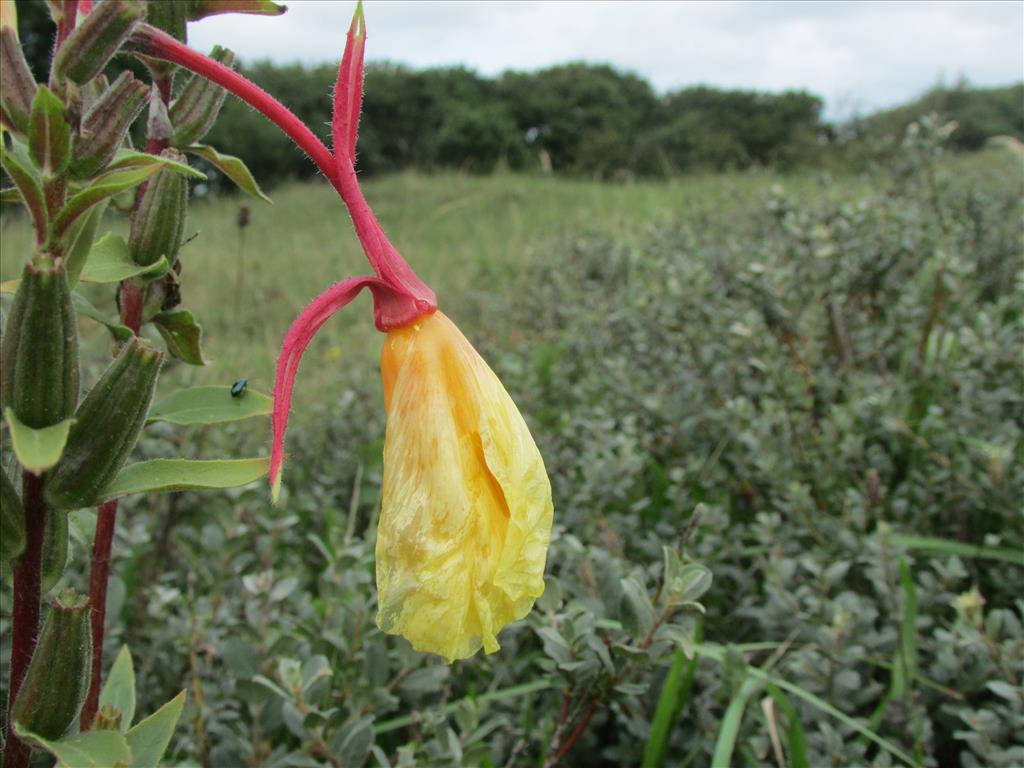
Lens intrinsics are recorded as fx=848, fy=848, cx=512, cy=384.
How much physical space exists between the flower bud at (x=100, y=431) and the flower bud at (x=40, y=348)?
19 mm

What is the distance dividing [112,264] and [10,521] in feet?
0.89

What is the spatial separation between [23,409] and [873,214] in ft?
8.37

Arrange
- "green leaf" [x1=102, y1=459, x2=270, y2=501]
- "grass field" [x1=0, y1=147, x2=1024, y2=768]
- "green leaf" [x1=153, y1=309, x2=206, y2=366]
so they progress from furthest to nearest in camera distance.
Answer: "grass field" [x1=0, y1=147, x2=1024, y2=768] → "green leaf" [x1=153, y1=309, x2=206, y2=366] → "green leaf" [x1=102, y1=459, x2=270, y2=501]

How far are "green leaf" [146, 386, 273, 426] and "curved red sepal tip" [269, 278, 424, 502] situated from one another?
183 mm

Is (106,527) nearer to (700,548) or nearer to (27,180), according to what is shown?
(27,180)

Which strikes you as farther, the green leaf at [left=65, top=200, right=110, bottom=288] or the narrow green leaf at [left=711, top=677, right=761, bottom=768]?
the narrow green leaf at [left=711, top=677, right=761, bottom=768]

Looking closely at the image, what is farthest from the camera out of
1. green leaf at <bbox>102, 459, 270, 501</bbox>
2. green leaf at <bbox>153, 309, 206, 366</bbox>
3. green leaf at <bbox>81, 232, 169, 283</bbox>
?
green leaf at <bbox>153, 309, 206, 366</bbox>

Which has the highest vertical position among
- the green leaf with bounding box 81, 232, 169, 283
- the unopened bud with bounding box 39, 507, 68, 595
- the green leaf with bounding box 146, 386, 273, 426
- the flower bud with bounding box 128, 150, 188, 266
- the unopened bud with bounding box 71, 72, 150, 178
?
the unopened bud with bounding box 71, 72, 150, 178

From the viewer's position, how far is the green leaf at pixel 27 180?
540 millimetres

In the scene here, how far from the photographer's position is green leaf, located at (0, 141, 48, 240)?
1.77 feet

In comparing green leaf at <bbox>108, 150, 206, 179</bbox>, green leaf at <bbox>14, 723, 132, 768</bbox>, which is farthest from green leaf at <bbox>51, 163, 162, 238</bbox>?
green leaf at <bbox>14, 723, 132, 768</bbox>

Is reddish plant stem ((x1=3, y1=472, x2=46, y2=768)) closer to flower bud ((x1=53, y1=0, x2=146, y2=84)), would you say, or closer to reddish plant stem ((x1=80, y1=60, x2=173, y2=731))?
reddish plant stem ((x1=80, y1=60, x2=173, y2=731))

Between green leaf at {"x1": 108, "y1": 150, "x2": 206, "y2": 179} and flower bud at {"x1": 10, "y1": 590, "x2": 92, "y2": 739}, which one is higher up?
green leaf at {"x1": 108, "y1": 150, "x2": 206, "y2": 179}

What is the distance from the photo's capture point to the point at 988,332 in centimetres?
179
